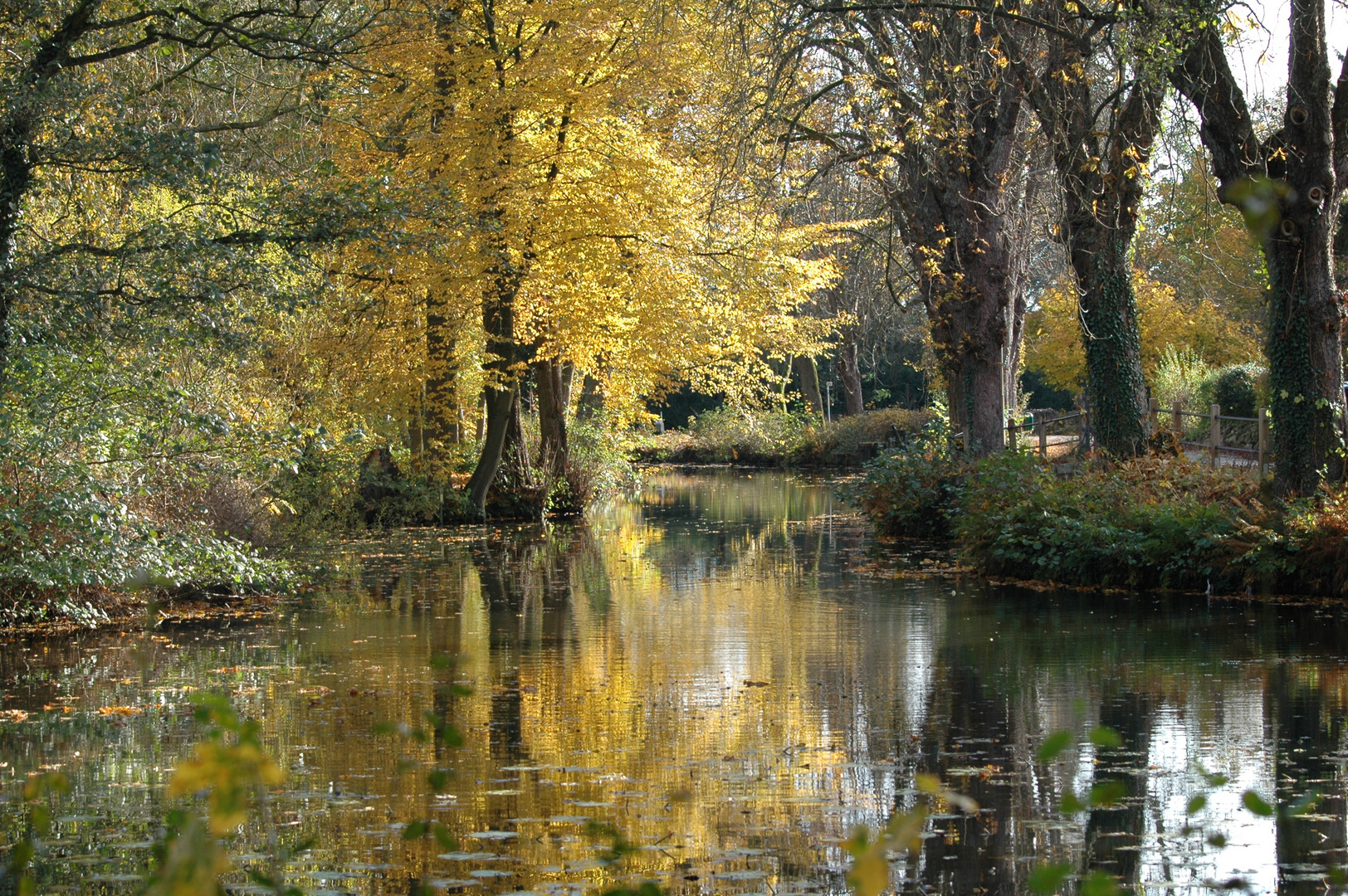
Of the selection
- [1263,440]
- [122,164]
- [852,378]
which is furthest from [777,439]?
[122,164]

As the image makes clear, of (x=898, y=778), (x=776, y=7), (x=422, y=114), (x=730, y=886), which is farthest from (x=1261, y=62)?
(x=422, y=114)

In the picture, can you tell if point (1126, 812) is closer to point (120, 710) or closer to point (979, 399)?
point (120, 710)

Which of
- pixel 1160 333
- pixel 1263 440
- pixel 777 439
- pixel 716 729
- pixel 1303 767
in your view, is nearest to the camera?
pixel 1303 767

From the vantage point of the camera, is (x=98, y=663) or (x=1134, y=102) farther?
(x=1134, y=102)

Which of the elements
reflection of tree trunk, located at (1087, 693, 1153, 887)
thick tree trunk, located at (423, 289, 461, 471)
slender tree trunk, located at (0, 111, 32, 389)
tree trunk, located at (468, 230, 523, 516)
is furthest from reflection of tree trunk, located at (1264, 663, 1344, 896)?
thick tree trunk, located at (423, 289, 461, 471)

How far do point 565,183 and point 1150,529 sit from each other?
10759mm

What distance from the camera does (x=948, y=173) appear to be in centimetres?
1859

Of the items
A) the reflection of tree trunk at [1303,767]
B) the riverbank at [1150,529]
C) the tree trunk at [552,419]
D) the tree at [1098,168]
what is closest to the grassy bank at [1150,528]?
the riverbank at [1150,529]

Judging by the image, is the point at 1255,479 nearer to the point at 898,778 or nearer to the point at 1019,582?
the point at 1019,582

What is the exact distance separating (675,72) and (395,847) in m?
17.6

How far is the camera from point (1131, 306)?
16312 millimetres

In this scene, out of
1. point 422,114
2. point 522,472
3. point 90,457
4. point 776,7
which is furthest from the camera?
point 522,472

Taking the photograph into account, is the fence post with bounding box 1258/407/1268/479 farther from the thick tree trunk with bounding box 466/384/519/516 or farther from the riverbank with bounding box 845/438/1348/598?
the thick tree trunk with bounding box 466/384/519/516

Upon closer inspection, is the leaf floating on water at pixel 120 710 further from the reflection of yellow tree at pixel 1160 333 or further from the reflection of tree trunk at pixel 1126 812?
the reflection of yellow tree at pixel 1160 333
